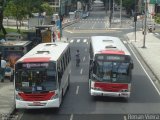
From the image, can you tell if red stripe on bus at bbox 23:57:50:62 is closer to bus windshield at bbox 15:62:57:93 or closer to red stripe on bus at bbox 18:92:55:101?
bus windshield at bbox 15:62:57:93

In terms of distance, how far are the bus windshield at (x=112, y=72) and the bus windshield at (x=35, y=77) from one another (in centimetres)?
315

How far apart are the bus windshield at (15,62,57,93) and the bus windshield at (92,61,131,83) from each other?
3.15 meters

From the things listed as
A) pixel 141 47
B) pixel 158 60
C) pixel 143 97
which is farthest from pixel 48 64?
pixel 141 47

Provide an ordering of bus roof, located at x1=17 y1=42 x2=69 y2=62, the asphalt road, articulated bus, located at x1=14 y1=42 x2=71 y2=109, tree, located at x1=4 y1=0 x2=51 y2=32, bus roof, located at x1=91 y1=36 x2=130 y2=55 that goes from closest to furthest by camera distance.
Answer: the asphalt road
articulated bus, located at x1=14 y1=42 x2=71 y2=109
bus roof, located at x1=17 y1=42 x2=69 y2=62
bus roof, located at x1=91 y1=36 x2=130 y2=55
tree, located at x1=4 y1=0 x2=51 y2=32

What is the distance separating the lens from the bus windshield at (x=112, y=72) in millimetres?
23984

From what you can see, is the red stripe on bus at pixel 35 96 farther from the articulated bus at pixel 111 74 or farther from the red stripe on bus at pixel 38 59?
the articulated bus at pixel 111 74

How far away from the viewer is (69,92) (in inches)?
1053

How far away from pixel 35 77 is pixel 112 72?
14.3ft

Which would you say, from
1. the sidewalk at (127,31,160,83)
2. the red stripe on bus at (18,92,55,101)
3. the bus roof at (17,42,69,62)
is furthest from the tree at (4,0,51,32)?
the red stripe on bus at (18,92,55,101)

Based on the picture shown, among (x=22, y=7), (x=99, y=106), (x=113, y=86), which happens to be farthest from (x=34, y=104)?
(x=22, y=7)

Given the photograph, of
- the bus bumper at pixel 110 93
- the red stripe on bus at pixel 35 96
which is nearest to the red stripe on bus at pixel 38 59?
the red stripe on bus at pixel 35 96

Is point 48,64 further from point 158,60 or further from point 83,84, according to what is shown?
point 158,60

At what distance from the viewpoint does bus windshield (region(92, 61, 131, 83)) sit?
944 inches

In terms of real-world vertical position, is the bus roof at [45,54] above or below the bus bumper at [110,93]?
above
